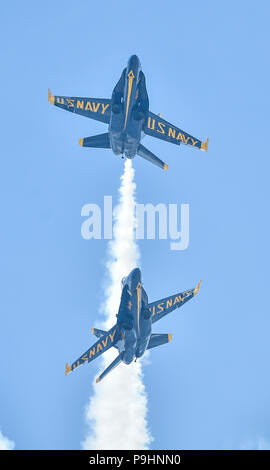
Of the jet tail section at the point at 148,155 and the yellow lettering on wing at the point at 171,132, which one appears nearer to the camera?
the jet tail section at the point at 148,155

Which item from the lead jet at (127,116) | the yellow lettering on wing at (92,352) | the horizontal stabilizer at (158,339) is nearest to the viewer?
the lead jet at (127,116)

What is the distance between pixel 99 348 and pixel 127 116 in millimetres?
20004

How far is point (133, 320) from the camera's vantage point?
268ft

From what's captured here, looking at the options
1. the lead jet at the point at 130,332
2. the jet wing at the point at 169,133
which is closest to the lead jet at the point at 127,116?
the jet wing at the point at 169,133

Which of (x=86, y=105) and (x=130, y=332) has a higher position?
(x=86, y=105)

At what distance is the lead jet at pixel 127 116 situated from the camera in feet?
264

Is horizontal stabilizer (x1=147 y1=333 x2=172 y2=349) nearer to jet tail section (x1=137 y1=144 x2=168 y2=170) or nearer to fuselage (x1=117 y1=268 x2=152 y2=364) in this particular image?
fuselage (x1=117 y1=268 x2=152 y2=364)

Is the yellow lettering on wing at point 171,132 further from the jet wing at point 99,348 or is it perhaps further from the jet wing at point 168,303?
the jet wing at point 99,348

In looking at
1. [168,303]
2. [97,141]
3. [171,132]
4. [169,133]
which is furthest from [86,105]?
[168,303]

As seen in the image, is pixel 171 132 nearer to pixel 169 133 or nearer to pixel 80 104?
pixel 169 133

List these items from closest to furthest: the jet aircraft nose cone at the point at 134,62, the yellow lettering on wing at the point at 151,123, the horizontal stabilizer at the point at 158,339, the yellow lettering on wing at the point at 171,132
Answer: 1. the jet aircraft nose cone at the point at 134,62
2. the yellow lettering on wing at the point at 151,123
3. the yellow lettering on wing at the point at 171,132
4. the horizontal stabilizer at the point at 158,339

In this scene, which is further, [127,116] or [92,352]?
[92,352]

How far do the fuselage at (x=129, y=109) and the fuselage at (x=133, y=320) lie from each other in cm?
1132

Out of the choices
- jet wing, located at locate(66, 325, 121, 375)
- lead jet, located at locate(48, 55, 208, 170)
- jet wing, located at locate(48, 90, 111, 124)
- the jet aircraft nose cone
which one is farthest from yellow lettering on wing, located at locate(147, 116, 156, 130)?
jet wing, located at locate(66, 325, 121, 375)
